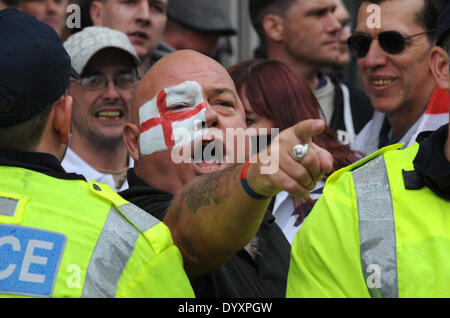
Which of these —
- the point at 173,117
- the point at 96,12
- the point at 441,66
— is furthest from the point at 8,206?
the point at 96,12

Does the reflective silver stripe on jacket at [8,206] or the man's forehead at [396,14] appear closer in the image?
the reflective silver stripe on jacket at [8,206]

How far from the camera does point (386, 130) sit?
4453 millimetres

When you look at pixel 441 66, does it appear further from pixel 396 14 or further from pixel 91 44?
pixel 91 44

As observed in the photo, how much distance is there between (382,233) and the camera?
2.18m

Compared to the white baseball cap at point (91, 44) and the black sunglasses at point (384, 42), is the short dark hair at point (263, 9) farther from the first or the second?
the white baseball cap at point (91, 44)

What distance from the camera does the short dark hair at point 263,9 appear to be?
531cm

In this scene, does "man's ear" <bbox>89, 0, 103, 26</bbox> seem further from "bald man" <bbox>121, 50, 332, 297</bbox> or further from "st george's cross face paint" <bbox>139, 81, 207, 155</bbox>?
"st george's cross face paint" <bbox>139, 81, 207, 155</bbox>

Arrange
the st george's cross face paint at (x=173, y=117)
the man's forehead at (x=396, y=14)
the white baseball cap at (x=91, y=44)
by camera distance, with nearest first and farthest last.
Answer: the st george's cross face paint at (x=173, y=117)
the man's forehead at (x=396, y=14)
the white baseball cap at (x=91, y=44)

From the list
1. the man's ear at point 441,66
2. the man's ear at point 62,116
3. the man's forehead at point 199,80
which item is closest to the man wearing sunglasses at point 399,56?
the man's forehead at point 199,80

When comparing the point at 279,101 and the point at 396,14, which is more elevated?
the point at 396,14

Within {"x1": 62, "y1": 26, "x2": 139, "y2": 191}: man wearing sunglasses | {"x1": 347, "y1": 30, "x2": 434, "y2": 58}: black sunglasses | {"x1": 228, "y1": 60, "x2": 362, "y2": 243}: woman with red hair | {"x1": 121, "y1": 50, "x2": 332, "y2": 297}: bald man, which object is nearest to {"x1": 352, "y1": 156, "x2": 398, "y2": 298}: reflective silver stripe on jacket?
{"x1": 121, "y1": 50, "x2": 332, "y2": 297}: bald man

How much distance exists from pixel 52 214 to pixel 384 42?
2.48 meters

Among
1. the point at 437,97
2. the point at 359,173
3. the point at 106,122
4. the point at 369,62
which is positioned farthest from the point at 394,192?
the point at 106,122
